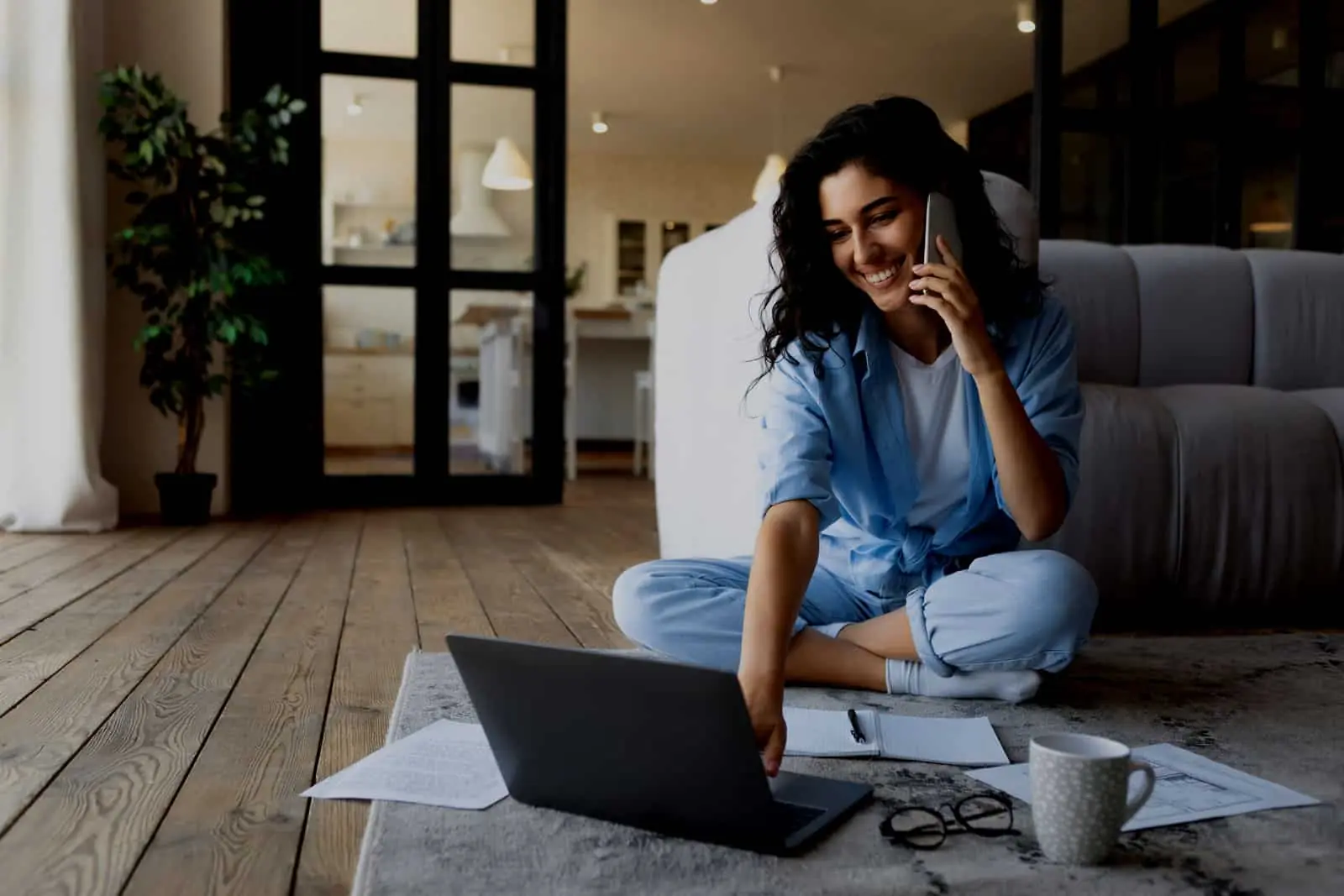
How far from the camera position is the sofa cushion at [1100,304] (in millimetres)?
2336

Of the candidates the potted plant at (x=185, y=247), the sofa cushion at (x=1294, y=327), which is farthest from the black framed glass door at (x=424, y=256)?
the sofa cushion at (x=1294, y=327)

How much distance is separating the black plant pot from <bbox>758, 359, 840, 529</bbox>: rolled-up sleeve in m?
2.79

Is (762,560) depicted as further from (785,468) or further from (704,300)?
(704,300)

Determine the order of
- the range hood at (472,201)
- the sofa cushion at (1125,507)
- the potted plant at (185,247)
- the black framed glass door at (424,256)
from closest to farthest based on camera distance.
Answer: the sofa cushion at (1125,507)
the potted plant at (185,247)
the black framed glass door at (424,256)
the range hood at (472,201)

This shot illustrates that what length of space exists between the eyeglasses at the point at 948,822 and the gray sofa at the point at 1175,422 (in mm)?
922

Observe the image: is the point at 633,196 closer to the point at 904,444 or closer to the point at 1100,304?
the point at 1100,304

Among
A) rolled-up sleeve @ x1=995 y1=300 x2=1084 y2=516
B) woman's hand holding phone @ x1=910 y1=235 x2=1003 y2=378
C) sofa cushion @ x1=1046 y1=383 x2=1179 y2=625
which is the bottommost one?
sofa cushion @ x1=1046 y1=383 x2=1179 y2=625

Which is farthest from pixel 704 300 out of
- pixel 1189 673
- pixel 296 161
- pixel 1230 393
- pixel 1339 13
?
pixel 1339 13

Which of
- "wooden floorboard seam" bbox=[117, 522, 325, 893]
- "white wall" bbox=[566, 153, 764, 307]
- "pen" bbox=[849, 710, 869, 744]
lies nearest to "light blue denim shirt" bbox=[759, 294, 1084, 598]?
"pen" bbox=[849, 710, 869, 744]

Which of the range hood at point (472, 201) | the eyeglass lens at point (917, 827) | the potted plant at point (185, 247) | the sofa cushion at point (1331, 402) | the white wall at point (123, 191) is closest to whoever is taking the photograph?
the eyeglass lens at point (917, 827)

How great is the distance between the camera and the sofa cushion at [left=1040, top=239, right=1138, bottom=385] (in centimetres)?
234

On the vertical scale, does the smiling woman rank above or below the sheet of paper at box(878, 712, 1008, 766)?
above

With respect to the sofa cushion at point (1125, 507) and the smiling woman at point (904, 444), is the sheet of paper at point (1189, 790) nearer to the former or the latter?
the smiling woman at point (904, 444)

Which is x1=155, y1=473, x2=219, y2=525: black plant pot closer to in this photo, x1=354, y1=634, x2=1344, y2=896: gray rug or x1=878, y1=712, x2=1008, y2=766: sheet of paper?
x1=354, y1=634, x2=1344, y2=896: gray rug
